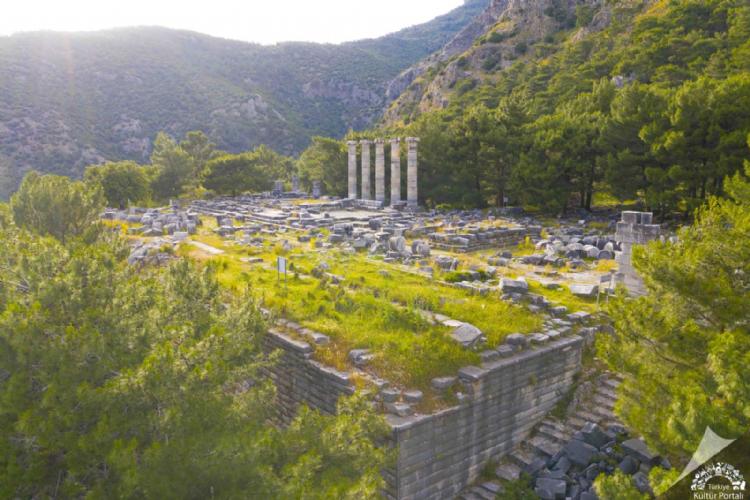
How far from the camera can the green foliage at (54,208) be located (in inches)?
602

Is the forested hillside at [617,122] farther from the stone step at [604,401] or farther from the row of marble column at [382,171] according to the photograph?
the stone step at [604,401]

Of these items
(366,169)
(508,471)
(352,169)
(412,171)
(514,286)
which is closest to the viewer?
(508,471)

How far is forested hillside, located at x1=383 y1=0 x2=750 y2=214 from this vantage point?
75.1 feet

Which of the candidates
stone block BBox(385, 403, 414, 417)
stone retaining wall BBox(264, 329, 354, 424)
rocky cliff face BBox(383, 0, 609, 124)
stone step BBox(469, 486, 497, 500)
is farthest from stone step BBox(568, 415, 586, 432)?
rocky cliff face BBox(383, 0, 609, 124)

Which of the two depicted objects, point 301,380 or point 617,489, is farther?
point 301,380

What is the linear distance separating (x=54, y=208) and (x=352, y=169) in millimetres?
27033

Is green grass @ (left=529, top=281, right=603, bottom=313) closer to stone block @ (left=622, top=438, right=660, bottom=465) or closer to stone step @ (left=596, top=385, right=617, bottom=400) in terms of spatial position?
stone step @ (left=596, top=385, right=617, bottom=400)

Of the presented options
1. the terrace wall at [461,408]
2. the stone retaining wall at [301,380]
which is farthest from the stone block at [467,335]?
the stone retaining wall at [301,380]

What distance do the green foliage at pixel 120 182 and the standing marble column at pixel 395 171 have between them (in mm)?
19912

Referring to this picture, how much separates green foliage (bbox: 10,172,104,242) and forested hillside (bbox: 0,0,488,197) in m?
44.8

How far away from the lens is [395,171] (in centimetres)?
3650

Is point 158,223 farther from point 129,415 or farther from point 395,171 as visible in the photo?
point 129,415

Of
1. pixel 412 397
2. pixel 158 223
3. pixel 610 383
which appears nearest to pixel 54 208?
pixel 158 223

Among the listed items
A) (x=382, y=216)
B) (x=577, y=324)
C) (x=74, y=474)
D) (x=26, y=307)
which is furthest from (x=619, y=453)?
Result: (x=382, y=216)
